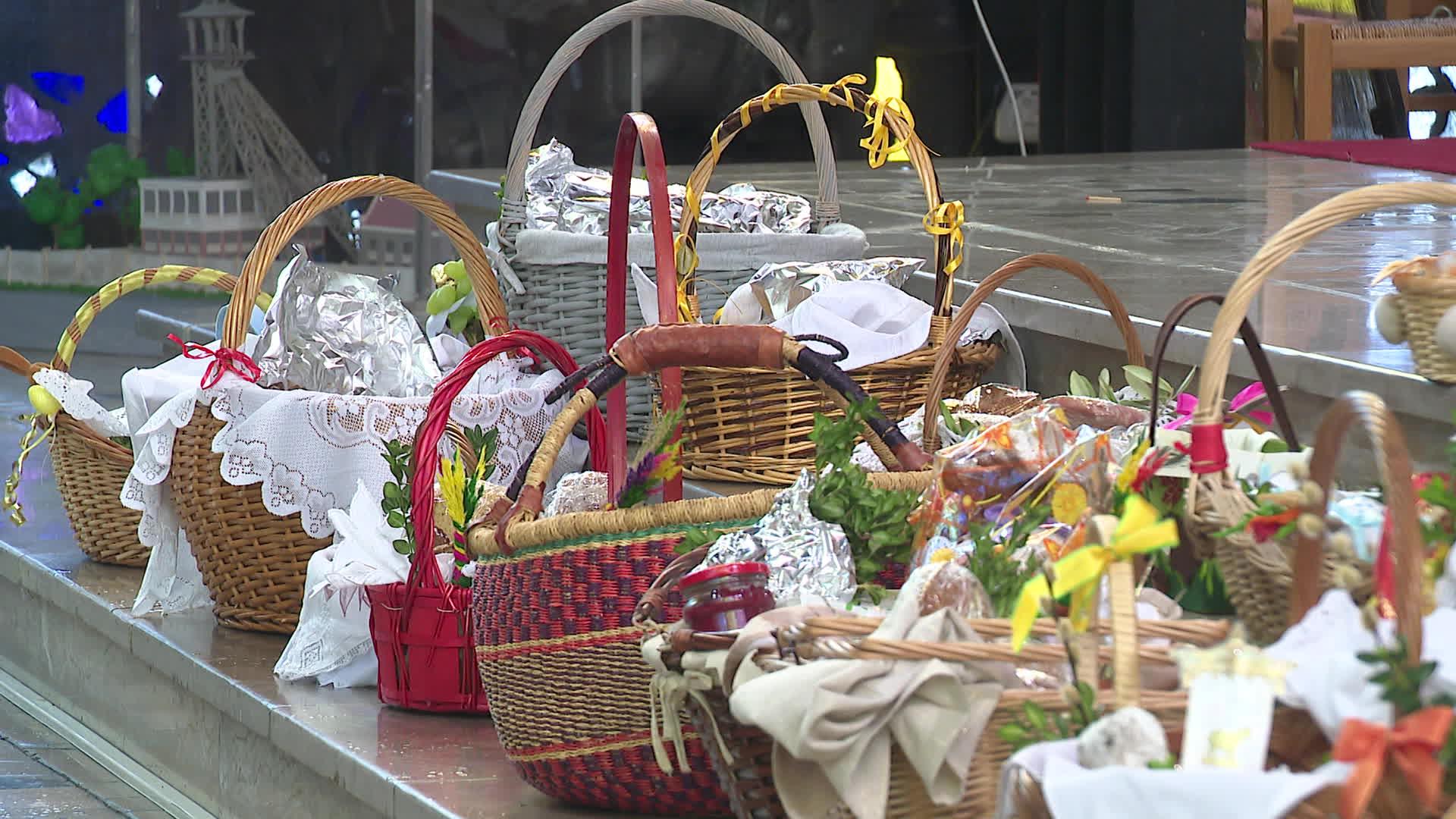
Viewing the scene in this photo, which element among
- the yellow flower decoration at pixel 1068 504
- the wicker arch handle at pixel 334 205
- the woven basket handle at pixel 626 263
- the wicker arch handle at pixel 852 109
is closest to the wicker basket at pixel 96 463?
the wicker arch handle at pixel 334 205

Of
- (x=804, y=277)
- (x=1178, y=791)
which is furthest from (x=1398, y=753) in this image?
(x=804, y=277)

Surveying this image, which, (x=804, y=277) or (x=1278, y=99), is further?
(x=1278, y=99)

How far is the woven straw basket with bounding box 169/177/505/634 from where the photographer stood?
2330 millimetres

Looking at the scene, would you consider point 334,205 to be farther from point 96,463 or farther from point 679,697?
point 679,697

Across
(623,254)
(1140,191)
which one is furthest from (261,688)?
(1140,191)

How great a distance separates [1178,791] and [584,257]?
1750 millimetres

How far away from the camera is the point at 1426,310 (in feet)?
5.78

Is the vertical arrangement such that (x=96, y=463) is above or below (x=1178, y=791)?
below

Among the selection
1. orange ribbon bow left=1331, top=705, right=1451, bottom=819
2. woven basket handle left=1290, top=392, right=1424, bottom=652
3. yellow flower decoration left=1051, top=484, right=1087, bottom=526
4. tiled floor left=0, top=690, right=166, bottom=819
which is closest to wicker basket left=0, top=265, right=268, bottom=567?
tiled floor left=0, top=690, right=166, bottom=819

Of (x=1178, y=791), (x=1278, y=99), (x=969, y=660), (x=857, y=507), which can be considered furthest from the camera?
(x=1278, y=99)

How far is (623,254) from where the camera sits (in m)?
2.04

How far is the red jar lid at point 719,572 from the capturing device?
140 centimetres

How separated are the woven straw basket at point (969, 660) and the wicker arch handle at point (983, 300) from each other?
0.61 metres

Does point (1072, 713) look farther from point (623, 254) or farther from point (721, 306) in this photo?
point (721, 306)
